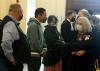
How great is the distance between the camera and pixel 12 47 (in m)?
4.20

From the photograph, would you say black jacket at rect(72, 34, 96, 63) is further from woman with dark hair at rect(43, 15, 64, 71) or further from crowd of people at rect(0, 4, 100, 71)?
woman with dark hair at rect(43, 15, 64, 71)

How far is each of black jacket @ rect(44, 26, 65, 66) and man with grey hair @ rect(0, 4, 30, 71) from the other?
0.46 metres

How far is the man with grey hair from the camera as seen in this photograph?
412 centimetres

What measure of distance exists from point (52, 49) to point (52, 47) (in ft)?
0.41

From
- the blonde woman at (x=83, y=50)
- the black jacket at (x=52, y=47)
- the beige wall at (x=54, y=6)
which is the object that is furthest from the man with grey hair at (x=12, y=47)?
the beige wall at (x=54, y=6)

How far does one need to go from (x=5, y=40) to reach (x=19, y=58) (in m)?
0.36

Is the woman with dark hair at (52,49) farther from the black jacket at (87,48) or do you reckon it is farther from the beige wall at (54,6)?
the beige wall at (54,6)

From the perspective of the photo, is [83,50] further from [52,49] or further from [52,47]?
[52,47]

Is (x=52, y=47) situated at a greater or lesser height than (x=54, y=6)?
lesser

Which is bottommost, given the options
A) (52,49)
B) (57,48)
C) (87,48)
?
(52,49)

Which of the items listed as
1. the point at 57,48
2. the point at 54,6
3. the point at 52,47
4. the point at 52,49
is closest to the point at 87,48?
the point at 57,48

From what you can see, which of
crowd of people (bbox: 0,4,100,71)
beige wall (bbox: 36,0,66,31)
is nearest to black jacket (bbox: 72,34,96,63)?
Result: crowd of people (bbox: 0,4,100,71)

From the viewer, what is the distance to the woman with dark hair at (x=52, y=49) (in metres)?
4.47

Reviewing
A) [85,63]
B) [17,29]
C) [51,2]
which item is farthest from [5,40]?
[51,2]
